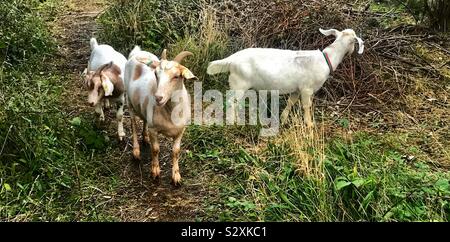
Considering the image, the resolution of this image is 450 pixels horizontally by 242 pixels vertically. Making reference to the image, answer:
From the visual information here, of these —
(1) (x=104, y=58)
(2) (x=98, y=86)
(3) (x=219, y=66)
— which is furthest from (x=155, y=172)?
(1) (x=104, y=58)

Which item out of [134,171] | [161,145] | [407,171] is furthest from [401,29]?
[134,171]

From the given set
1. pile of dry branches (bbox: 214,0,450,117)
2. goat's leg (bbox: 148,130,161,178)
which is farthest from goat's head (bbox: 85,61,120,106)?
pile of dry branches (bbox: 214,0,450,117)

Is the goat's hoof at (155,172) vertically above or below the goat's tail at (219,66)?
below

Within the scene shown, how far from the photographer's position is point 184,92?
4805 millimetres

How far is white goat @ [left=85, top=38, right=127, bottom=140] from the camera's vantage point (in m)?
5.40

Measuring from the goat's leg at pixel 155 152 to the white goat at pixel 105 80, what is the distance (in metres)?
0.82

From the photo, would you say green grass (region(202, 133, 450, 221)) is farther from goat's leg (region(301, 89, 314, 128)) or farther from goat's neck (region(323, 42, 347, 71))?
goat's neck (region(323, 42, 347, 71))

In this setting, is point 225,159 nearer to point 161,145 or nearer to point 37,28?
point 161,145

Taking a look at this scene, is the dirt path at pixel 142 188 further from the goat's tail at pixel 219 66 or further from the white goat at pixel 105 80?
the goat's tail at pixel 219 66

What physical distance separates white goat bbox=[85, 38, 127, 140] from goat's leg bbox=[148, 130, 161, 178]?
0.82 m

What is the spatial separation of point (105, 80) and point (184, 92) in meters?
1.07

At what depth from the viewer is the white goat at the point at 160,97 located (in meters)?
4.53

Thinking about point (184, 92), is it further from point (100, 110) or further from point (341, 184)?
point (341, 184)

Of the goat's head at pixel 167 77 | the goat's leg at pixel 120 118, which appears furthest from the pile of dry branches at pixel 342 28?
the goat's head at pixel 167 77
